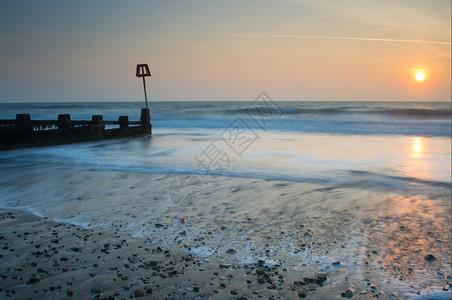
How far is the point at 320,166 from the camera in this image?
27.7ft

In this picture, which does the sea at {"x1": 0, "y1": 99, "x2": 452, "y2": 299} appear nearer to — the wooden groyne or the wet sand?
the wet sand

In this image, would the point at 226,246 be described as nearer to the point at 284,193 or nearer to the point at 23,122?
the point at 284,193

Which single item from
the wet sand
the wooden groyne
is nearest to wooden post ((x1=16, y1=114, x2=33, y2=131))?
the wooden groyne

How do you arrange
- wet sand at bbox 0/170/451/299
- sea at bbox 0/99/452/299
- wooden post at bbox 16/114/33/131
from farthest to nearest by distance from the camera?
wooden post at bbox 16/114/33/131 < sea at bbox 0/99/452/299 < wet sand at bbox 0/170/451/299

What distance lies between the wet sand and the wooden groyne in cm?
493

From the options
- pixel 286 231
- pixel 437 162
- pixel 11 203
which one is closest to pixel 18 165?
pixel 11 203

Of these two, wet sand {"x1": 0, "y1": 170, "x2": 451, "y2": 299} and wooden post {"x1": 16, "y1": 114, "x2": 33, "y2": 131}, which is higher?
wooden post {"x1": 16, "y1": 114, "x2": 33, "y2": 131}

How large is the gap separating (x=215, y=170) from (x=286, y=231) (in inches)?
154

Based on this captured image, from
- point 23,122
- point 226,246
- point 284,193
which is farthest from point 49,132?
point 226,246

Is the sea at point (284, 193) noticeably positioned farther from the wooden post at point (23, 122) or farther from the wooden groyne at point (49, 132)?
the wooden post at point (23, 122)

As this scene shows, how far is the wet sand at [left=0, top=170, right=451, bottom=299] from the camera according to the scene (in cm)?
266

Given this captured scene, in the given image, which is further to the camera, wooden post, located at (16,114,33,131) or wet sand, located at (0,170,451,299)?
wooden post, located at (16,114,33,131)

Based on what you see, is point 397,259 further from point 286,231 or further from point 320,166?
point 320,166

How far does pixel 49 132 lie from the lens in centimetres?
1007
